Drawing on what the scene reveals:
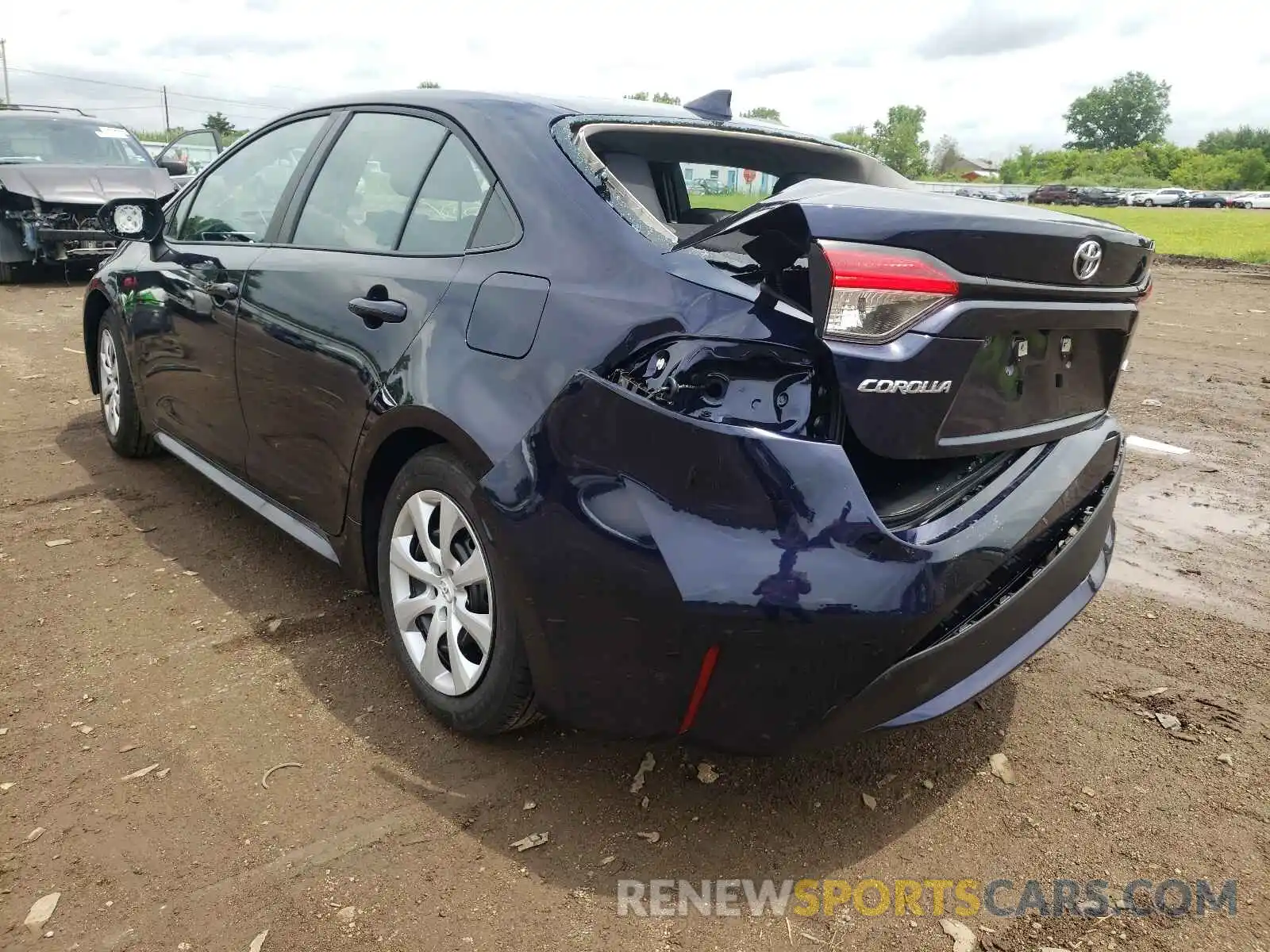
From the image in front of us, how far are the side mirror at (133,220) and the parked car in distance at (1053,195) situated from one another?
60779 millimetres

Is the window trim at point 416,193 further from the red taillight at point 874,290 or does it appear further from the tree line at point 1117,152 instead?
the tree line at point 1117,152

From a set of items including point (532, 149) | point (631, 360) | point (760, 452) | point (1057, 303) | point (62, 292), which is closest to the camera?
point (760, 452)

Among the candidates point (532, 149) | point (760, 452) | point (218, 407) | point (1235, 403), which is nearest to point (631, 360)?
point (760, 452)

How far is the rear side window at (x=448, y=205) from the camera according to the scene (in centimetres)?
266

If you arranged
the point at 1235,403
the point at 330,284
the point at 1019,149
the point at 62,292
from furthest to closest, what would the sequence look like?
the point at 1019,149 → the point at 62,292 → the point at 1235,403 → the point at 330,284

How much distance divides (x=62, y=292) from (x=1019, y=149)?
5018 inches

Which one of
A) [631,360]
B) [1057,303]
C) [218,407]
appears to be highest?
[1057,303]

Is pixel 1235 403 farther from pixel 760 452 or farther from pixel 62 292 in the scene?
pixel 62 292

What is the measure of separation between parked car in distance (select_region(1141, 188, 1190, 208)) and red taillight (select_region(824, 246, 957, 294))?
74929 mm

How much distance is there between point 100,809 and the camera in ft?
7.82

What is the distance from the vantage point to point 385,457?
280 cm

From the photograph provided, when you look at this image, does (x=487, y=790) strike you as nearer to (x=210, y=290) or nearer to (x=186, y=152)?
(x=210, y=290)

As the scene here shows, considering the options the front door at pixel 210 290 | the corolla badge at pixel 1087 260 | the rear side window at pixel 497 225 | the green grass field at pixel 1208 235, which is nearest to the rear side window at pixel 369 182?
the front door at pixel 210 290

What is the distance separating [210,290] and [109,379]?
5.76 ft
